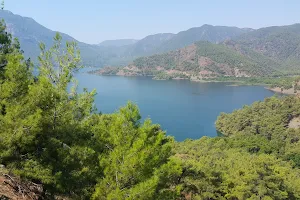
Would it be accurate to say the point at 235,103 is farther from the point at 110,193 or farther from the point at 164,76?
the point at 110,193

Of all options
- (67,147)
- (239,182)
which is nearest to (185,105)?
(239,182)

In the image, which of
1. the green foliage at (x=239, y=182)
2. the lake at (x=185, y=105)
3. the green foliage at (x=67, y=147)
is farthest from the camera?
the lake at (x=185, y=105)

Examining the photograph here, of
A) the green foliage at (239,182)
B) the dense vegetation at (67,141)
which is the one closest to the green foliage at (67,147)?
the dense vegetation at (67,141)

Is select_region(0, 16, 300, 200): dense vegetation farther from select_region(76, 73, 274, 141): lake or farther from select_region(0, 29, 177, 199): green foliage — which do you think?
select_region(76, 73, 274, 141): lake

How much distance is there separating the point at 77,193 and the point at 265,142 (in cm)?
5058

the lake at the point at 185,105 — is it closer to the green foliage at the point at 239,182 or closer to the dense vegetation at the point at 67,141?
the green foliage at the point at 239,182

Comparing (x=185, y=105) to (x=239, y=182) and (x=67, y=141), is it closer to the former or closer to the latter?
(x=239, y=182)

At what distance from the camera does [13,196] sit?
721 centimetres

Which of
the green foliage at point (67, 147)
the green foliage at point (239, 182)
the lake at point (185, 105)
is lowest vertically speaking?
the lake at point (185, 105)

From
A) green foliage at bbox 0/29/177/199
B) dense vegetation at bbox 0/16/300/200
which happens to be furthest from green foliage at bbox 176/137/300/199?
green foliage at bbox 0/29/177/199

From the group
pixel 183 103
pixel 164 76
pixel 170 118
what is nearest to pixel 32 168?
pixel 170 118

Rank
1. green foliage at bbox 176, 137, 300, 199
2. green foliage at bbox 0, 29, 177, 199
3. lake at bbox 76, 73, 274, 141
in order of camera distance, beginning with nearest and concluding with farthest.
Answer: green foliage at bbox 0, 29, 177, 199
green foliage at bbox 176, 137, 300, 199
lake at bbox 76, 73, 274, 141

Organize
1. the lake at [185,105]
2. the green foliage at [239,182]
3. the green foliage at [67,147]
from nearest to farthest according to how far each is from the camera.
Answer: the green foliage at [67,147], the green foliage at [239,182], the lake at [185,105]

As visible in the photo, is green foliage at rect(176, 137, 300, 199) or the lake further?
the lake
